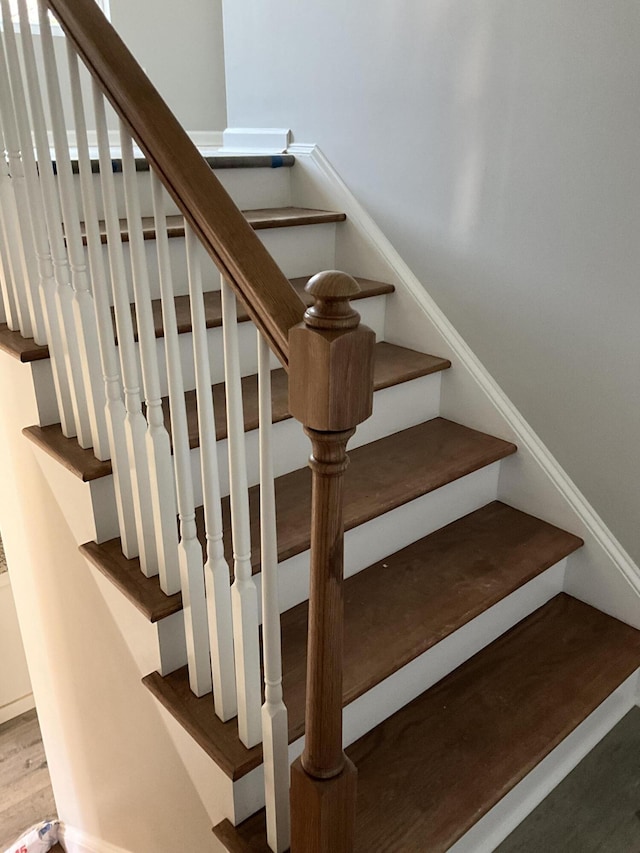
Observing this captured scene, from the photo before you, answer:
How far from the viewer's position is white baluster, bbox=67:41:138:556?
1222 millimetres

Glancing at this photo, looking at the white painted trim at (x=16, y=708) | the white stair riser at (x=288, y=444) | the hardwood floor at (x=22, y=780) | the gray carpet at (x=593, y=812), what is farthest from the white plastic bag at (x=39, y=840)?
the gray carpet at (x=593, y=812)

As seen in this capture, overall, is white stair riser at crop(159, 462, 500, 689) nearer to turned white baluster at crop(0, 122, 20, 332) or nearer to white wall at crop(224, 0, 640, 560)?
white wall at crop(224, 0, 640, 560)

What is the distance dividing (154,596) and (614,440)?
4.20 feet

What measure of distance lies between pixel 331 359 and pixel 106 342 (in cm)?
62

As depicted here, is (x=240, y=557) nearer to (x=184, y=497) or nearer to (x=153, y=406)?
(x=184, y=497)

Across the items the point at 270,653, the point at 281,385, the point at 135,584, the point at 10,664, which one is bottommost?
the point at 10,664

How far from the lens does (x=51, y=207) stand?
4.40 ft

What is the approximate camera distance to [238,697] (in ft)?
4.00

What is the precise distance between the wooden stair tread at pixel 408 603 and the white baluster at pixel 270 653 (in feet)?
0.23

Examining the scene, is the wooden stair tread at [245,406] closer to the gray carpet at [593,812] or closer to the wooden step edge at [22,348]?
the wooden step edge at [22,348]

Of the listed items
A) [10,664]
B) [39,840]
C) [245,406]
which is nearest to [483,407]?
[245,406]

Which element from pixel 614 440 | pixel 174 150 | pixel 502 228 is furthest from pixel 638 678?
pixel 174 150

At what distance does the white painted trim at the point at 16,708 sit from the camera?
3598 millimetres

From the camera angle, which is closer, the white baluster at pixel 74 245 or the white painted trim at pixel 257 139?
the white baluster at pixel 74 245
